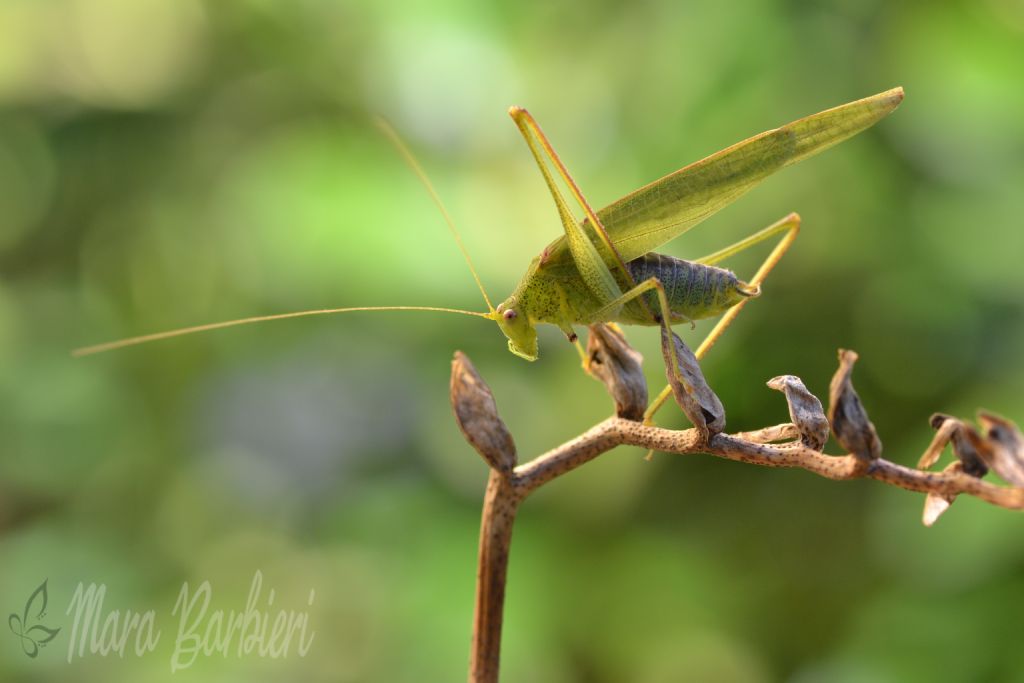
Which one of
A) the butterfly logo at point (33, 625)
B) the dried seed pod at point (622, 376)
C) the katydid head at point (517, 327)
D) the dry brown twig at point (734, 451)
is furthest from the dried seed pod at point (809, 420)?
the butterfly logo at point (33, 625)

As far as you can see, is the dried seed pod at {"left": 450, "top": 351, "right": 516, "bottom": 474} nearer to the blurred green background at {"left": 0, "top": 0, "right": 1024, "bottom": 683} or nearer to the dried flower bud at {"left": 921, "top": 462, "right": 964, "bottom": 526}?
the dried flower bud at {"left": 921, "top": 462, "right": 964, "bottom": 526}

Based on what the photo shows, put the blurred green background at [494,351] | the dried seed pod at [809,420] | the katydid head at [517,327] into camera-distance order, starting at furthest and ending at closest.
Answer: the blurred green background at [494,351] → the katydid head at [517,327] → the dried seed pod at [809,420]

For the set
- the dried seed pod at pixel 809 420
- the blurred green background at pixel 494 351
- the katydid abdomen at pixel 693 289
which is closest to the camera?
the dried seed pod at pixel 809 420

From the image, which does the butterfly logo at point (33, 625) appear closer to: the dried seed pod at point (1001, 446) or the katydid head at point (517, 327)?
the katydid head at point (517, 327)

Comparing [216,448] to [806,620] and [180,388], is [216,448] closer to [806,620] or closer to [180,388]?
[180,388]

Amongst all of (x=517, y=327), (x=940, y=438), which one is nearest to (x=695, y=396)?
(x=940, y=438)

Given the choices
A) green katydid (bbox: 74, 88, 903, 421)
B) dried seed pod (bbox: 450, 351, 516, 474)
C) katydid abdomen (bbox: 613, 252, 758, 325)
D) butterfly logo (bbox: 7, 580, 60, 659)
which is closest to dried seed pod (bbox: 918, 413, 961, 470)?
dried seed pod (bbox: 450, 351, 516, 474)
